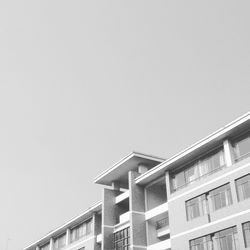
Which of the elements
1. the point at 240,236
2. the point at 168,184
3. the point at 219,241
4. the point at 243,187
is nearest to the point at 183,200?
Result: the point at 168,184

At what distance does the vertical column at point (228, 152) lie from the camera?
27203mm

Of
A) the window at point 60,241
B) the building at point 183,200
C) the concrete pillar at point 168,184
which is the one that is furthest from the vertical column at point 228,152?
the window at point 60,241

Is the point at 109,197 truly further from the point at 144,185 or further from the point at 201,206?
the point at 201,206

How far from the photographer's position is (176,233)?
1152 inches

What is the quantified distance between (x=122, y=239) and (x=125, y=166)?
5.98 meters

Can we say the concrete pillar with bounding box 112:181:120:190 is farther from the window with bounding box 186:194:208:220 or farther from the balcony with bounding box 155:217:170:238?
the window with bounding box 186:194:208:220

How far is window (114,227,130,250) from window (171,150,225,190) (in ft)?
19.0

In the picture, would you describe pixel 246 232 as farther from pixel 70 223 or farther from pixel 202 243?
pixel 70 223

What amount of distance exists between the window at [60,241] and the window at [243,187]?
78.4 feet

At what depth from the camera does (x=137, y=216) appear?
33.4 m

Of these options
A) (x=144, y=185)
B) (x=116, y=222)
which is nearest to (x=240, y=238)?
(x=144, y=185)

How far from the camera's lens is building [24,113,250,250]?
26047 mm

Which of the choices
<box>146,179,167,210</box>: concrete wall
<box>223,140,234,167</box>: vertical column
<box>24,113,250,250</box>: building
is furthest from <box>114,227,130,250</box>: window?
<box>223,140,234,167</box>: vertical column

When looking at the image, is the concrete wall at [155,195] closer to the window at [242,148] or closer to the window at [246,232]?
the window at [242,148]
